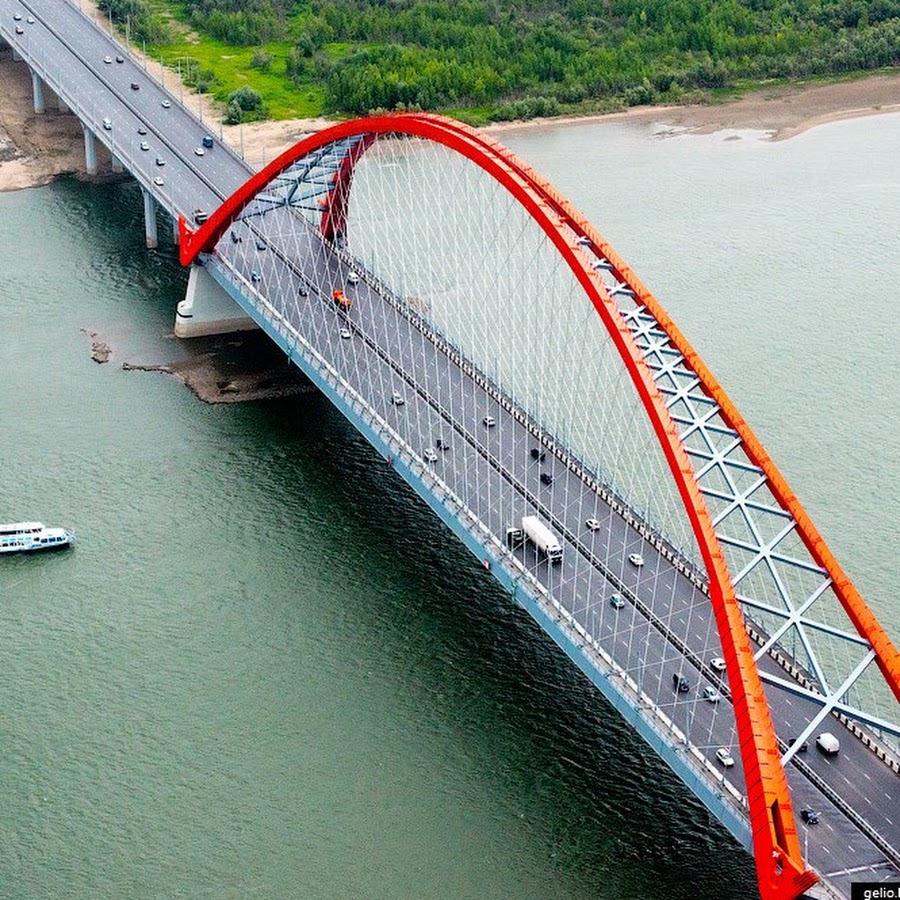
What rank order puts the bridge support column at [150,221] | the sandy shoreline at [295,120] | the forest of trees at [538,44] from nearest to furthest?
the bridge support column at [150,221]
the sandy shoreline at [295,120]
the forest of trees at [538,44]

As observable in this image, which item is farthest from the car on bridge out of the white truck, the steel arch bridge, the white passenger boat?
the white passenger boat

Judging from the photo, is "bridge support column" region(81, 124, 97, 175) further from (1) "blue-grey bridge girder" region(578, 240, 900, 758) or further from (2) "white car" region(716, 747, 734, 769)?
(2) "white car" region(716, 747, 734, 769)

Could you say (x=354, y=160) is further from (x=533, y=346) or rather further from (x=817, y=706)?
(x=817, y=706)

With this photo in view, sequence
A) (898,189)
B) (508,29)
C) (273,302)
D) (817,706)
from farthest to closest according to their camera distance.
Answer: (508,29) → (898,189) → (273,302) → (817,706)

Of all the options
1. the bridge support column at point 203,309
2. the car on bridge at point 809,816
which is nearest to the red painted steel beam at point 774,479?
the car on bridge at point 809,816

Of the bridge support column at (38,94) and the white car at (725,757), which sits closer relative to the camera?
the white car at (725,757)

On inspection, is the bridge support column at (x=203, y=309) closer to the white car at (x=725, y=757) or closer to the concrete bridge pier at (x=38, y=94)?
the concrete bridge pier at (x=38, y=94)

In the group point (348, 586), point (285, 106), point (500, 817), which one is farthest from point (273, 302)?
point (285, 106)
